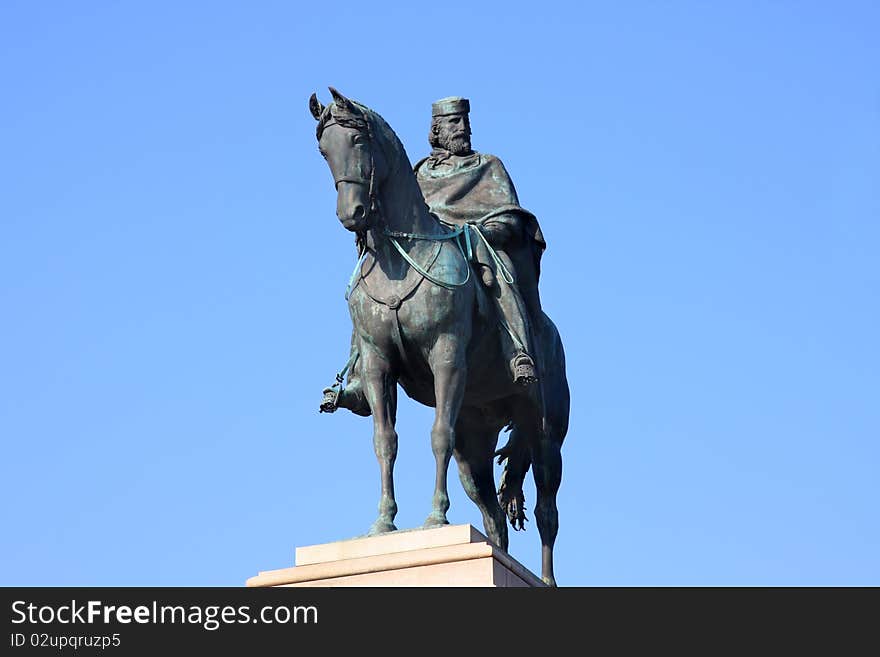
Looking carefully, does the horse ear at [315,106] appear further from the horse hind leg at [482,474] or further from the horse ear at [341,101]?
the horse hind leg at [482,474]

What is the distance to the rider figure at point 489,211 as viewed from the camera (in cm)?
2230

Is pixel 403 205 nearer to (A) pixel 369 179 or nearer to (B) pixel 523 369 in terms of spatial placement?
(A) pixel 369 179

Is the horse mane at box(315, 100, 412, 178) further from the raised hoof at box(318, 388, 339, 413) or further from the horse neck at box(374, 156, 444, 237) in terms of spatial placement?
the raised hoof at box(318, 388, 339, 413)

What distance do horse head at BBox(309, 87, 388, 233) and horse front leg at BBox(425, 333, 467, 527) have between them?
4.83ft

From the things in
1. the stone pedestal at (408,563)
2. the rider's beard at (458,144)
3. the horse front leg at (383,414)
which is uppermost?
the rider's beard at (458,144)

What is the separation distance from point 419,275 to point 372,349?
2.96ft

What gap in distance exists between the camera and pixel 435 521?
20.7 m

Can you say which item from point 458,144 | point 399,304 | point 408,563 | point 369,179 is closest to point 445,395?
point 399,304

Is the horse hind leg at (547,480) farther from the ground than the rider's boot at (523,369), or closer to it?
closer to it

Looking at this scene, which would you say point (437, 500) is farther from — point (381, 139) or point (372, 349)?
point (381, 139)

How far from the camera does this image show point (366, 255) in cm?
2172

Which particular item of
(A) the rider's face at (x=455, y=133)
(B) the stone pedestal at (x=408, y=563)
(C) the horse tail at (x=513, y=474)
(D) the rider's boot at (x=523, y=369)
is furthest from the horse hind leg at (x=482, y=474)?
(B) the stone pedestal at (x=408, y=563)

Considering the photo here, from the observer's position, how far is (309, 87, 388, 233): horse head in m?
21.0

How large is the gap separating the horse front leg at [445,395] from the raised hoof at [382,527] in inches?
18.6
